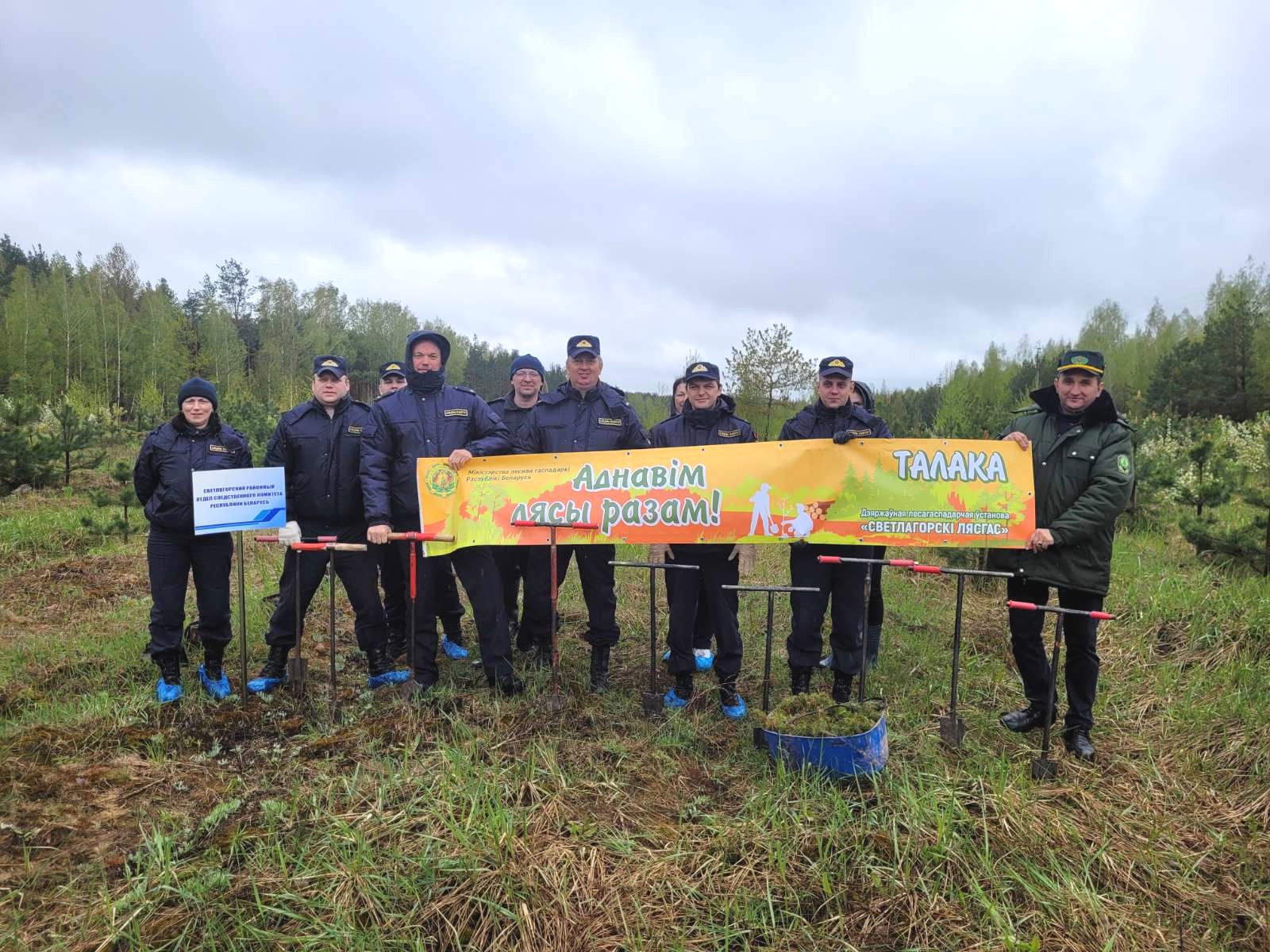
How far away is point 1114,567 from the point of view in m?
8.03

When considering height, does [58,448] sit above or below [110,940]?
above

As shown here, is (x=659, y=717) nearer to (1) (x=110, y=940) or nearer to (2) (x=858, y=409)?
(2) (x=858, y=409)

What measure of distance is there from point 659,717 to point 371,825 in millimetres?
1972

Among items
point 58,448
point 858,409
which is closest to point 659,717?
point 858,409

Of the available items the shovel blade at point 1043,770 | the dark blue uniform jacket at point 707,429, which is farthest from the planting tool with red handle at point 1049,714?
the dark blue uniform jacket at point 707,429

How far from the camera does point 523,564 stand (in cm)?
598

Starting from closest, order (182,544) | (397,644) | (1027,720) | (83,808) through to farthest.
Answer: (83,808), (1027,720), (182,544), (397,644)

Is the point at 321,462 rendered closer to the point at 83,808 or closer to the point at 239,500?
the point at 239,500

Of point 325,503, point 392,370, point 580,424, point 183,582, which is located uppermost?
point 392,370

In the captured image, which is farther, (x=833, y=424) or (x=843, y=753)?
(x=833, y=424)

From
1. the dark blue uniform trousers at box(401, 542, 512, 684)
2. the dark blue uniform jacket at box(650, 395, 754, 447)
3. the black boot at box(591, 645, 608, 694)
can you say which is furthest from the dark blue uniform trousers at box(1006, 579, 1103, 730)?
the dark blue uniform trousers at box(401, 542, 512, 684)

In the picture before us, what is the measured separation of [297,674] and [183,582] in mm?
1177

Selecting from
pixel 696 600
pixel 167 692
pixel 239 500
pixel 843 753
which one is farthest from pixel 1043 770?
pixel 167 692

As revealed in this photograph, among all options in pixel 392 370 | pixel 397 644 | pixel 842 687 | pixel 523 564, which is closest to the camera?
pixel 842 687
